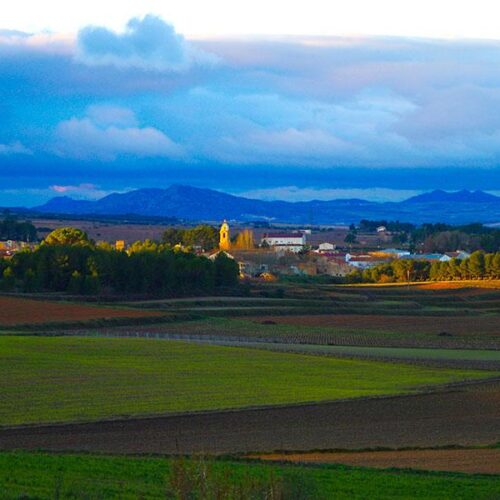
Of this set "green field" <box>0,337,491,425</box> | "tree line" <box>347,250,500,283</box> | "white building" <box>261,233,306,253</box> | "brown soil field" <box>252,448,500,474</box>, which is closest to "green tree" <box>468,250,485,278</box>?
"tree line" <box>347,250,500,283</box>

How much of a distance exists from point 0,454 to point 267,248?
12940 centimetres

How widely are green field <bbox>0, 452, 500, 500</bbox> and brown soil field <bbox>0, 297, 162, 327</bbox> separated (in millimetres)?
39820

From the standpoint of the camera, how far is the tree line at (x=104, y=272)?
82.5 m

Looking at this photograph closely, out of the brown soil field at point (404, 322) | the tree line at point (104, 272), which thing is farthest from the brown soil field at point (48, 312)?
the tree line at point (104, 272)

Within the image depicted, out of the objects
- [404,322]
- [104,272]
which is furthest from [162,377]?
[104,272]

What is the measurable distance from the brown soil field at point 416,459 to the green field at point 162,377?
278 inches

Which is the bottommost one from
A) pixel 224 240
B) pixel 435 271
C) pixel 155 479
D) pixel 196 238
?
pixel 155 479

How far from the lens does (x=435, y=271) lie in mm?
114250

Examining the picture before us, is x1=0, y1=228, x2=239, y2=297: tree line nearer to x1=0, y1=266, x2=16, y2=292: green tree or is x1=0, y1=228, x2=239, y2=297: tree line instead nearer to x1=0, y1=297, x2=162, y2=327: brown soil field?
x1=0, y1=266, x2=16, y2=292: green tree

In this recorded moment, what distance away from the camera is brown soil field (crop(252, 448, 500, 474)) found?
882 inches

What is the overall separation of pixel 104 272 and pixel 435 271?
42713 mm

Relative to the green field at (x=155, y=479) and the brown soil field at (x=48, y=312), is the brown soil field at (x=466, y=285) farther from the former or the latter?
the green field at (x=155, y=479)

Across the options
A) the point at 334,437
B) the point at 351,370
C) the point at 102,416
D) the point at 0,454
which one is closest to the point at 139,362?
the point at 351,370

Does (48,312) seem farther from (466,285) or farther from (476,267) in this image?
(476,267)
